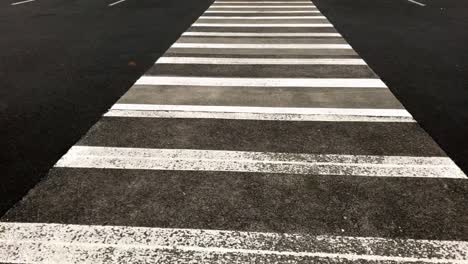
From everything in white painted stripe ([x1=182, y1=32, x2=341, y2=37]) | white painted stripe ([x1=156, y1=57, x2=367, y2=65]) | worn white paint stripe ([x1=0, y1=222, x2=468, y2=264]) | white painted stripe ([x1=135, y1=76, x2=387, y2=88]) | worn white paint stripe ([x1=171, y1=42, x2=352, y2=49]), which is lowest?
worn white paint stripe ([x1=0, y1=222, x2=468, y2=264])

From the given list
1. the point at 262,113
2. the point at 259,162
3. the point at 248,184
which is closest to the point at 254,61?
the point at 262,113

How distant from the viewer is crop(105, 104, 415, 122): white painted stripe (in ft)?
18.8

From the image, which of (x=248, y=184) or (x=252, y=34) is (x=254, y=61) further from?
(x=248, y=184)

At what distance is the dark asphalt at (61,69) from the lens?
4.85m

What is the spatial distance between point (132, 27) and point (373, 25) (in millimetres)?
7349

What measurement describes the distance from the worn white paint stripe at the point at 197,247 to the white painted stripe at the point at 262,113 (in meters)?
2.58

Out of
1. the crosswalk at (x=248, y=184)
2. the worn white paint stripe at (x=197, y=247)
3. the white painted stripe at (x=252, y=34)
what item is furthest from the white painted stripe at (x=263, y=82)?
the worn white paint stripe at (x=197, y=247)

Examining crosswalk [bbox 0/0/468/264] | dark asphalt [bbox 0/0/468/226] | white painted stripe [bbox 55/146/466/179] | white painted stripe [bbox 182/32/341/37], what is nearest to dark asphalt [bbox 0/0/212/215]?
dark asphalt [bbox 0/0/468/226]

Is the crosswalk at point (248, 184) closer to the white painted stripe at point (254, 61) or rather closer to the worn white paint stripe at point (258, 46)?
the white painted stripe at point (254, 61)

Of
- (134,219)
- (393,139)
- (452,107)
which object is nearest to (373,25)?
(452,107)

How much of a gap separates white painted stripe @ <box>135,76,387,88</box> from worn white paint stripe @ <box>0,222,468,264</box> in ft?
13.4

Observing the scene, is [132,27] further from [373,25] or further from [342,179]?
[342,179]

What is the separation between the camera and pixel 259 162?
4605mm

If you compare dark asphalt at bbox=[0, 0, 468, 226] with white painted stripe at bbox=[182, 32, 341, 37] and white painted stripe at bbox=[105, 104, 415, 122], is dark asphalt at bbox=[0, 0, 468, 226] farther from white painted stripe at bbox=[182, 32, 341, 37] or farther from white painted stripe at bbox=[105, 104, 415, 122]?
A: white painted stripe at bbox=[182, 32, 341, 37]
